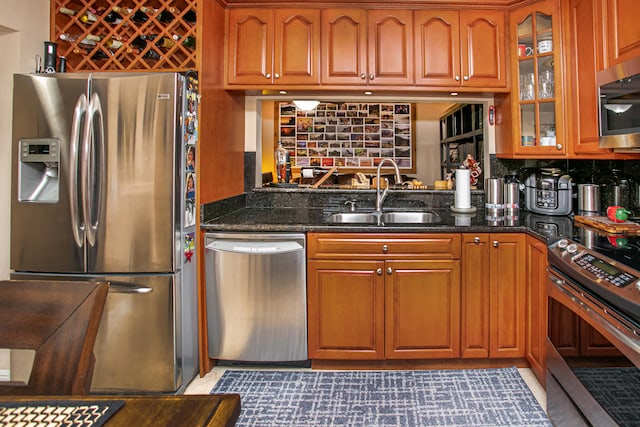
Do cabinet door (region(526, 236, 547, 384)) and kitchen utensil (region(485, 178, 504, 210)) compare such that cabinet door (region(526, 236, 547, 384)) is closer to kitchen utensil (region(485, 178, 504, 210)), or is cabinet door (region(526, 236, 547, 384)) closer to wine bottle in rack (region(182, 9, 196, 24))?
kitchen utensil (region(485, 178, 504, 210))

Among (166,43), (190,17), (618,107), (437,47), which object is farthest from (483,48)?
(166,43)

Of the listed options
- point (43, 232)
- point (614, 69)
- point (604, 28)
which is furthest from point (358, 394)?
point (604, 28)

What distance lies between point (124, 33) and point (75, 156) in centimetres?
87

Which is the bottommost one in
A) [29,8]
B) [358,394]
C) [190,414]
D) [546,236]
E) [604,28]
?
[358,394]

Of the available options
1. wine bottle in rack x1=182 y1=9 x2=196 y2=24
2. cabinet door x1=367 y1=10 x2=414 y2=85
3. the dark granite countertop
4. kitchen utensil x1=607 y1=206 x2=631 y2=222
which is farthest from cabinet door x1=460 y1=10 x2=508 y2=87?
wine bottle in rack x1=182 y1=9 x2=196 y2=24

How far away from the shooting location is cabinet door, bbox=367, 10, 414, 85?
2.76m

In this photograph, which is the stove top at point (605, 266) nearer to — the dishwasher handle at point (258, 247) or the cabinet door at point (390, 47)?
the dishwasher handle at point (258, 247)

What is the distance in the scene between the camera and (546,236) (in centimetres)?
207

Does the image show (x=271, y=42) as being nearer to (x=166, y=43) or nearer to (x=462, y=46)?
(x=166, y=43)

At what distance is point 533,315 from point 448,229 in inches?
26.1

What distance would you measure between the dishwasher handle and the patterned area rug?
29.8 inches

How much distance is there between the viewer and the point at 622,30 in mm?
1998

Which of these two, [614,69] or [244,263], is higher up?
[614,69]

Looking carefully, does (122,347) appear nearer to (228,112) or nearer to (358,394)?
(358,394)
